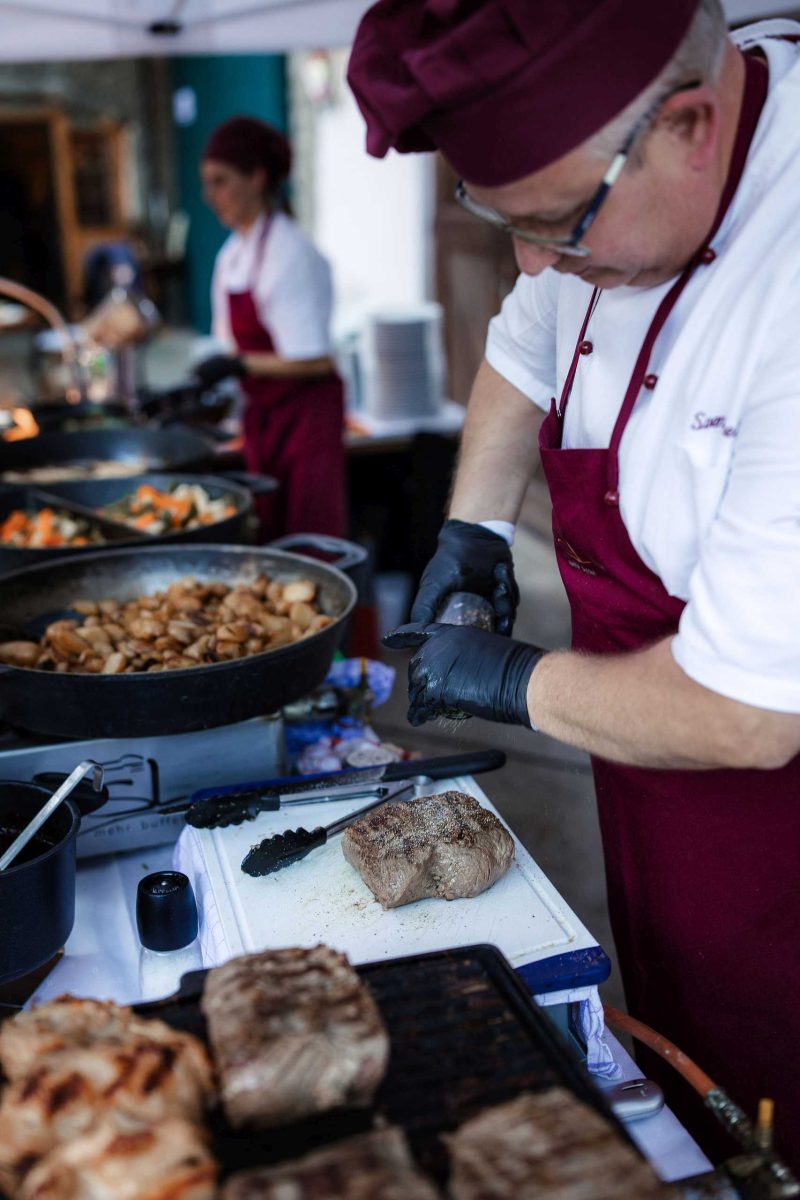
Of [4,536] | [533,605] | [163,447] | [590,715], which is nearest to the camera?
[590,715]

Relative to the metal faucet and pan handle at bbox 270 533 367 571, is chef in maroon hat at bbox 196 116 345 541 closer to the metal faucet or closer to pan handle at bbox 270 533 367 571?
the metal faucet

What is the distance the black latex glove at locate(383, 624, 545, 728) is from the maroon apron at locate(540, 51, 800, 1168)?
7.7 inches

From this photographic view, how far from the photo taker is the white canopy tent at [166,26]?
3934 millimetres

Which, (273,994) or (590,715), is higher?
(590,715)

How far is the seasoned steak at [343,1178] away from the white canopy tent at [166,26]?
12.3 ft

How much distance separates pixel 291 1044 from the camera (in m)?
0.98

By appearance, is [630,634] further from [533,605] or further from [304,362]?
[533,605]

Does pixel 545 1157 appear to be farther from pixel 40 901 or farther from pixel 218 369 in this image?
pixel 218 369

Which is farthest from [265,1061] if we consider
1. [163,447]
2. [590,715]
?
[163,447]

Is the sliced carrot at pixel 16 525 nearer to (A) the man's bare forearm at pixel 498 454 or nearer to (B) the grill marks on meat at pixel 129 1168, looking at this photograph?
(A) the man's bare forearm at pixel 498 454

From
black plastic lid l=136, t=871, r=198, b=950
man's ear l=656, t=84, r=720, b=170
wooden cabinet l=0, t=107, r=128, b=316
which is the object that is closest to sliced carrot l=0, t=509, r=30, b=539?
black plastic lid l=136, t=871, r=198, b=950

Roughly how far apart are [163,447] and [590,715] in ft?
9.18

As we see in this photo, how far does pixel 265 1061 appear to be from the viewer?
0.96 meters

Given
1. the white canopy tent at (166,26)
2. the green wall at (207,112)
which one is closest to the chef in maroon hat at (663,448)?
the white canopy tent at (166,26)
